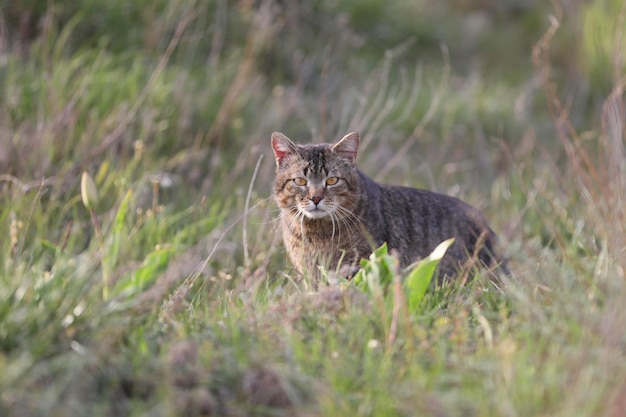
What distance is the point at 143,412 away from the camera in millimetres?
2105

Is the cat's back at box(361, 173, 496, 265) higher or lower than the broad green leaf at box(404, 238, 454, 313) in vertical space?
lower

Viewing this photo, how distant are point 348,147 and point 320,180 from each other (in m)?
0.21

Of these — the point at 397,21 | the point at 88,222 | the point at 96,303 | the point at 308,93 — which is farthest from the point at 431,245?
the point at 397,21

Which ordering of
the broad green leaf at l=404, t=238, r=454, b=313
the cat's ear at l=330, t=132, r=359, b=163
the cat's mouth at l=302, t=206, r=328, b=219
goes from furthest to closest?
1. the cat's ear at l=330, t=132, r=359, b=163
2. the cat's mouth at l=302, t=206, r=328, b=219
3. the broad green leaf at l=404, t=238, r=454, b=313

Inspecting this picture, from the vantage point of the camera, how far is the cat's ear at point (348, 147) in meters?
3.96

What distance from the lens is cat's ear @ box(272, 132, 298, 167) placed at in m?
4.03

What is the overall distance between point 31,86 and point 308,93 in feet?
8.51

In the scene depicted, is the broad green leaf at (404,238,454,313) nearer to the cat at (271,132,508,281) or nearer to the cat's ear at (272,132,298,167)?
the cat at (271,132,508,281)

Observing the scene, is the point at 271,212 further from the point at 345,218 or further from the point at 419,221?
the point at 419,221

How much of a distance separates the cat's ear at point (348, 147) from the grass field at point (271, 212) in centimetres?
37

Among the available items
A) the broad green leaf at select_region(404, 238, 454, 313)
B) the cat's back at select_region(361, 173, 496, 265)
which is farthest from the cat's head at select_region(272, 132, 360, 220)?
the broad green leaf at select_region(404, 238, 454, 313)

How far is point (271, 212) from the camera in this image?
4.48m

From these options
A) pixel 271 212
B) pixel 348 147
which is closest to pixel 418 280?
pixel 348 147

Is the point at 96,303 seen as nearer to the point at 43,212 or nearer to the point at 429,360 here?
the point at 429,360
